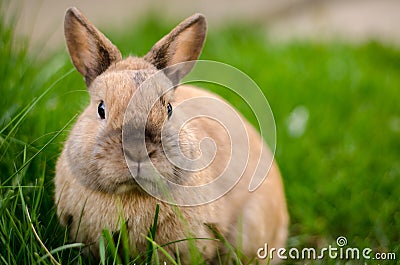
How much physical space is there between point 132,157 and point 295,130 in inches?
86.0

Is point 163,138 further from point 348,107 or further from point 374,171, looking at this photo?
point 348,107

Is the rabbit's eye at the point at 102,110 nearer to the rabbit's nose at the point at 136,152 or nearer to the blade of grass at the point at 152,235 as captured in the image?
the rabbit's nose at the point at 136,152

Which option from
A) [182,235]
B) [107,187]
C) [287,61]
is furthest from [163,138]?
[287,61]

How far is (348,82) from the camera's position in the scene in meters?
4.55

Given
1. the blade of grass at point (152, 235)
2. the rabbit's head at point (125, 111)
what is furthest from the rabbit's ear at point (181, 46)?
the blade of grass at point (152, 235)

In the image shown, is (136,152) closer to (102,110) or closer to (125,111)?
(125,111)

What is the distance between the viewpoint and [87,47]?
7.72ft

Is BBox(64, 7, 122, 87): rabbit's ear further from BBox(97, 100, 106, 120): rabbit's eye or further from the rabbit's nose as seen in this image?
the rabbit's nose

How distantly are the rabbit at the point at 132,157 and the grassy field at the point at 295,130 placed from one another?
0.11 metres

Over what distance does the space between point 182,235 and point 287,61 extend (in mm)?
2820

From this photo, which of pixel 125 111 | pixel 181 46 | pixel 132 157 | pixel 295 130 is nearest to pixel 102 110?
pixel 125 111

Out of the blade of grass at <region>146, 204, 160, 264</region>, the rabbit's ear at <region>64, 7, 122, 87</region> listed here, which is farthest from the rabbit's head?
the blade of grass at <region>146, 204, 160, 264</region>

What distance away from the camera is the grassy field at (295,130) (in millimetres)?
2385

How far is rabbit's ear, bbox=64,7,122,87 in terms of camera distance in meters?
2.30
